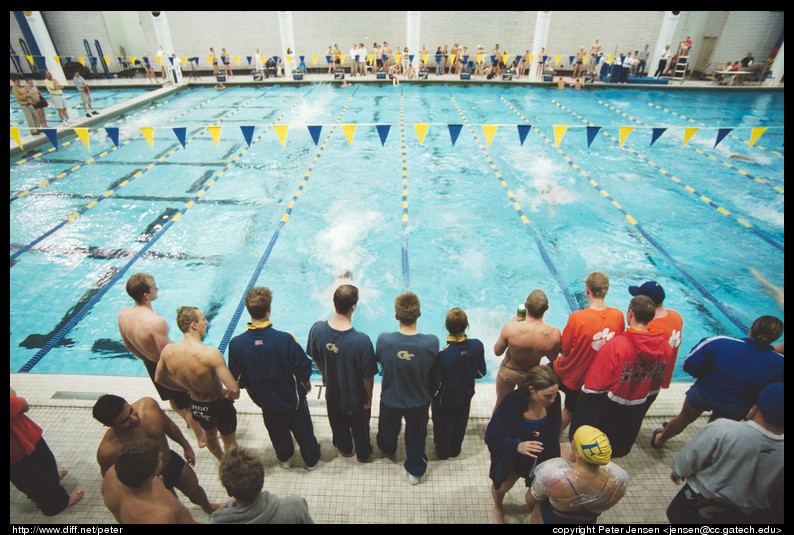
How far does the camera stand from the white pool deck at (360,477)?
2436mm

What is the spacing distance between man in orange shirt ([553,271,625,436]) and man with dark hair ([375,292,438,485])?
3.43 ft

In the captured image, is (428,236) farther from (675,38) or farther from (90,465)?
(675,38)

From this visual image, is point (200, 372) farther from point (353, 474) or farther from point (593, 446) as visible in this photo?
point (593, 446)

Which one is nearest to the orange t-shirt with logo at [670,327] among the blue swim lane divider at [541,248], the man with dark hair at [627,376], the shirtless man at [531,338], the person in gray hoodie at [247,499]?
the man with dark hair at [627,376]

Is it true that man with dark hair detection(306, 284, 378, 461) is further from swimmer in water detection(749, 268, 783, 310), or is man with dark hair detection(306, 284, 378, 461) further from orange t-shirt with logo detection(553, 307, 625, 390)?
swimmer in water detection(749, 268, 783, 310)

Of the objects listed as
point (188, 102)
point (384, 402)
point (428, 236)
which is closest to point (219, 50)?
point (188, 102)

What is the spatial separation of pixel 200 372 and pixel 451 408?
1.65 metres

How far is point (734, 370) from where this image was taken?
239 centimetres

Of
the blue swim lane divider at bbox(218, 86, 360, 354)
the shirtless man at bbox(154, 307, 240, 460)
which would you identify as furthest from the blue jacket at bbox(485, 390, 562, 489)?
the blue swim lane divider at bbox(218, 86, 360, 354)

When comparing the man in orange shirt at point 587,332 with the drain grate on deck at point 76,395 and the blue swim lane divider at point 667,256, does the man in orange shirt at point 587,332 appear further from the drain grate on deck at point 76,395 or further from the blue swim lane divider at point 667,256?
the drain grate on deck at point 76,395

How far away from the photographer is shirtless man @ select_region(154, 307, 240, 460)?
7.73 feet

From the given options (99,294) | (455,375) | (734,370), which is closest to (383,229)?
(99,294)

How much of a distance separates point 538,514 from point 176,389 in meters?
2.59

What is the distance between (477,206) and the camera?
24.1ft
